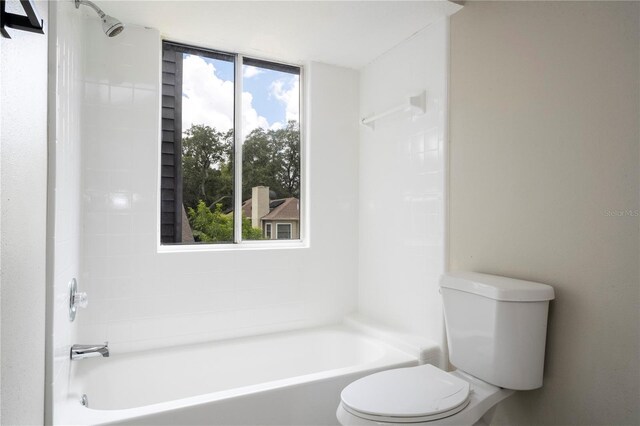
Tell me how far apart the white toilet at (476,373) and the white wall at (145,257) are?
44.2 inches

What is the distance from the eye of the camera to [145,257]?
2.25 meters

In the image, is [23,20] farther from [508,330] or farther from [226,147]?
[226,147]

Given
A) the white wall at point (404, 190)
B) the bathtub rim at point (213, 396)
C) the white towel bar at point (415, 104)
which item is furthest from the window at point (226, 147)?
the bathtub rim at point (213, 396)

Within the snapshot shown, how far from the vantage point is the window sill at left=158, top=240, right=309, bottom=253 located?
2.39 meters

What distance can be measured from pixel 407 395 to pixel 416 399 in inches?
1.6

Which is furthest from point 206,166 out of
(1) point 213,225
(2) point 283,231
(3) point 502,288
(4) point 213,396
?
(3) point 502,288

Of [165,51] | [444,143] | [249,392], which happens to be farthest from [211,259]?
[444,143]

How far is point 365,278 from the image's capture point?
2820 mm

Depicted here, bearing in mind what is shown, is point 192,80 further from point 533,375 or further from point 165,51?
point 533,375

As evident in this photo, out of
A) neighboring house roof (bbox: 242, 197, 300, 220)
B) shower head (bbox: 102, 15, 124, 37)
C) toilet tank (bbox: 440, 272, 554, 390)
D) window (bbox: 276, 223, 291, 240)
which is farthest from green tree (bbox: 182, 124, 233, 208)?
toilet tank (bbox: 440, 272, 554, 390)

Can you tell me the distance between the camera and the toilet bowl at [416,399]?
137cm

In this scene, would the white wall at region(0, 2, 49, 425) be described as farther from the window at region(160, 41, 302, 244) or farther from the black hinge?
the window at region(160, 41, 302, 244)

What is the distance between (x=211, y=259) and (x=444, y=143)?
1538mm

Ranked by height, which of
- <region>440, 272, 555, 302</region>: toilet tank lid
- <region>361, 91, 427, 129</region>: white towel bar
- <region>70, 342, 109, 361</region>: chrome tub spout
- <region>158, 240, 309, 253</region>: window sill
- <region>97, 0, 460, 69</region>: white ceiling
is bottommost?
<region>70, 342, 109, 361</region>: chrome tub spout
